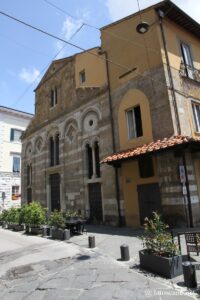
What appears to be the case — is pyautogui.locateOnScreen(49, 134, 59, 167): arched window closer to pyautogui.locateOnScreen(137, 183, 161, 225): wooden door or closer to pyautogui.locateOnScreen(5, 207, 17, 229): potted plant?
pyautogui.locateOnScreen(5, 207, 17, 229): potted plant

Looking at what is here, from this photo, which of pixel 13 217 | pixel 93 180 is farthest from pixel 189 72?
pixel 13 217

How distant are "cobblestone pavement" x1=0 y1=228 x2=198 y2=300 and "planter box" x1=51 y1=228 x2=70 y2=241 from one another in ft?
3.47

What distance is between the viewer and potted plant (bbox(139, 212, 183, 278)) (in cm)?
598

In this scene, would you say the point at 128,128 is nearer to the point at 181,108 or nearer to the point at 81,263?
the point at 181,108

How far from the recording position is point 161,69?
42.5 ft

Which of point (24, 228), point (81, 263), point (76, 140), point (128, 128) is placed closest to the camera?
point (81, 263)

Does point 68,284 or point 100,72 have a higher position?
point 100,72

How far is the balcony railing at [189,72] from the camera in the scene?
13.8 m

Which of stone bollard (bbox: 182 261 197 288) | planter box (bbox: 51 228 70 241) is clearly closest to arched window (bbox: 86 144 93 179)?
planter box (bbox: 51 228 70 241)

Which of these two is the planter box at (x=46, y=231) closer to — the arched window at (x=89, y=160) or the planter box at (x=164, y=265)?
the arched window at (x=89, y=160)

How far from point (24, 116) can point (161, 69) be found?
24.2m

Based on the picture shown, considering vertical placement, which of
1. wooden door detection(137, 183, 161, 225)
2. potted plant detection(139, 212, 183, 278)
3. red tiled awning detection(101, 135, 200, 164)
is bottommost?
potted plant detection(139, 212, 183, 278)

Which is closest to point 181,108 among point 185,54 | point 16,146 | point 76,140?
point 185,54

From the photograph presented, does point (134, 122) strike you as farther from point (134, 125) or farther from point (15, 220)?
point (15, 220)
